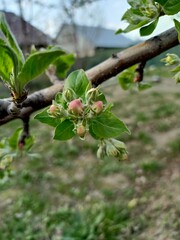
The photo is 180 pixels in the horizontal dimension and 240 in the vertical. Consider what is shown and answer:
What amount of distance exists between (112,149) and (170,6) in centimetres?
16

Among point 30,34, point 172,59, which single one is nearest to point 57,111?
point 172,59

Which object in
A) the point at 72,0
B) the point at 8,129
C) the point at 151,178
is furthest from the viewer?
the point at 72,0

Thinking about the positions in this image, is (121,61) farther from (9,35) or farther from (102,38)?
(102,38)

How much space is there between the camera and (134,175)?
3102 millimetres

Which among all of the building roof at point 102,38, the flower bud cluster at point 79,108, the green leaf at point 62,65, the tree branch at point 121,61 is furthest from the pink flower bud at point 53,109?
the building roof at point 102,38

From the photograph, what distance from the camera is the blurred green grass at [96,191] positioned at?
7.85 ft

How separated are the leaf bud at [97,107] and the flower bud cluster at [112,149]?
3.6 inches

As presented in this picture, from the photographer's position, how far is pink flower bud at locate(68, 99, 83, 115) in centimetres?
33

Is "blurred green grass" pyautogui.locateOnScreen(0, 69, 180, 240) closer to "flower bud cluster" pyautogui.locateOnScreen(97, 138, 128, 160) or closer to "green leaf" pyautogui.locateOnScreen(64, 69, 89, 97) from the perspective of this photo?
"flower bud cluster" pyautogui.locateOnScreen(97, 138, 128, 160)

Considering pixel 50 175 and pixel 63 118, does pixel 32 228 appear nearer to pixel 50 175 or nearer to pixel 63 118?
pixel 50 175

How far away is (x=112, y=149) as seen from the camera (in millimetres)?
434

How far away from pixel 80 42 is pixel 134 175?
35.3 feet

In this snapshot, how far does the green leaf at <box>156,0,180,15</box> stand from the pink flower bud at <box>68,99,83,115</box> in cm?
13

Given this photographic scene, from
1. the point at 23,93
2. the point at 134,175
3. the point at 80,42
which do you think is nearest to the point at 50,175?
the point at 134,175
